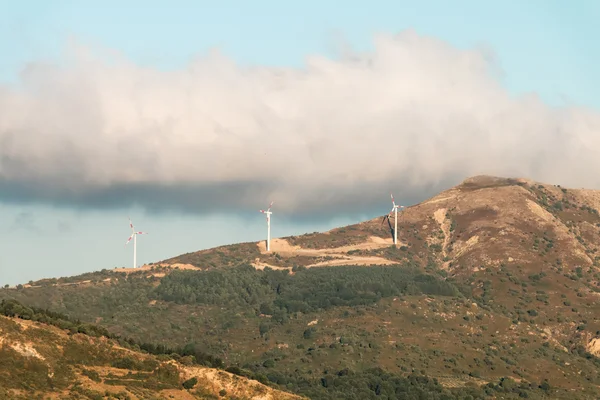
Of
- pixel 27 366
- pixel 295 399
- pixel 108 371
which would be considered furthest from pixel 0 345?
pixel 295 399

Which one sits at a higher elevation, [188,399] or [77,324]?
[77,324]

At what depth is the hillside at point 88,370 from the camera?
5364 inches

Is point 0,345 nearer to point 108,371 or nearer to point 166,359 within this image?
point 108,371

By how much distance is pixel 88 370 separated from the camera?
144250mm

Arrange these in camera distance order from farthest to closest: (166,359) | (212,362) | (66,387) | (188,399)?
(212,362), (166,359), (188,399), (66,387)

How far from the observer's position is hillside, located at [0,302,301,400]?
13625 cm

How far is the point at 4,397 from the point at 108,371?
2505 centimetres

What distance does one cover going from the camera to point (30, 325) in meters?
151

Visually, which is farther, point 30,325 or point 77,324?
point 77,324

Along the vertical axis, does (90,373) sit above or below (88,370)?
below

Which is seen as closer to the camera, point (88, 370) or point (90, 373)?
point (90, 373)

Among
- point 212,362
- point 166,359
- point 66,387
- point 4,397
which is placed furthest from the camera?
point 212,362

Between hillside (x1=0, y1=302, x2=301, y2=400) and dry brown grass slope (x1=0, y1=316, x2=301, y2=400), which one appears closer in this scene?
dry brown grass slope (x1=0, y1=316, x2=301, y2=400)

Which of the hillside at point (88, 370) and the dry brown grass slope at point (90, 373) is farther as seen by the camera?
the hillside at point (88, 370)
